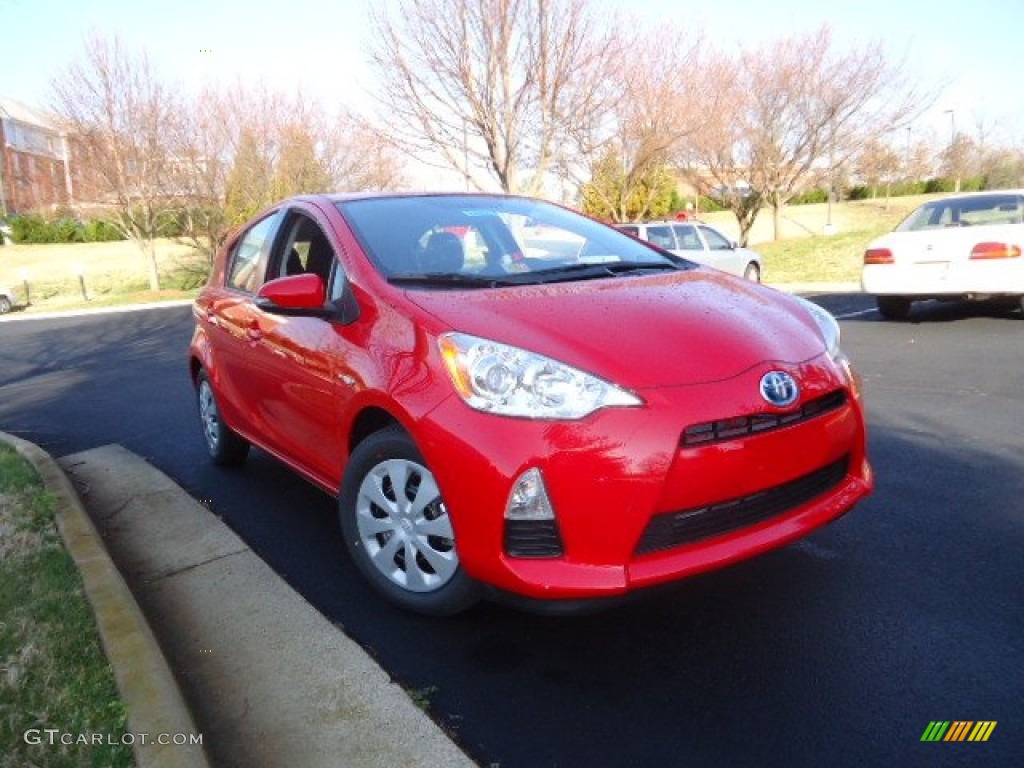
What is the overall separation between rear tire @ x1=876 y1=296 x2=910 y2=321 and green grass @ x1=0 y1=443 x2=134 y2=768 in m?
9.35

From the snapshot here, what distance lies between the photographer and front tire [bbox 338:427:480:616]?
8.92 ft

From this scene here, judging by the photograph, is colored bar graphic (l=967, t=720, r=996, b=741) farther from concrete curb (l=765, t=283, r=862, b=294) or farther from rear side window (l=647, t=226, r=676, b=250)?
rear side window (l=647, t=226, r=676, b=250)

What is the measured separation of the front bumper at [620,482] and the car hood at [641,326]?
0.09m

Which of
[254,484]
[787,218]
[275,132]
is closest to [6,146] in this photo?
[275,132]

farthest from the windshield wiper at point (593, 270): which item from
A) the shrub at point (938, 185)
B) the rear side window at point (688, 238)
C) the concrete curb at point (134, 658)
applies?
the shrub at point (938, 185)

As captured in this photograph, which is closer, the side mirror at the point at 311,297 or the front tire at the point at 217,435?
the side mirror at the point at 311,297

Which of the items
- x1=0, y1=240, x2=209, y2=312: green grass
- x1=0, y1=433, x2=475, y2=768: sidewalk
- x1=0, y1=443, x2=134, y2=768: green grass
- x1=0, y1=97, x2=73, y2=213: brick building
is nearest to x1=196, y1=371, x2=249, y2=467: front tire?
x1=0, y1=433, x2=475, y2=768: sidewalk

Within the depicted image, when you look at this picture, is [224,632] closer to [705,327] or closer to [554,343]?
[554,343]

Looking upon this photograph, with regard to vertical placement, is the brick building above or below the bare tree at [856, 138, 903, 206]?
above

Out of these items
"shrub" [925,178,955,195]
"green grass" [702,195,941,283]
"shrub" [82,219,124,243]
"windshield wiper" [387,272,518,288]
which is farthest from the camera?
"shrub" [925,178,955,195]

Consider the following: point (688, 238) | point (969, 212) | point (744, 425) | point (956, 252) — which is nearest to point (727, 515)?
point (744, 425)

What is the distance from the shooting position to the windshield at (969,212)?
28.8ft

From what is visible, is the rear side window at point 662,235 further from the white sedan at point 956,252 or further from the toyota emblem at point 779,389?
the toyota emblem at point 779,389

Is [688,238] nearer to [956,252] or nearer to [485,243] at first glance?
[956,252]
